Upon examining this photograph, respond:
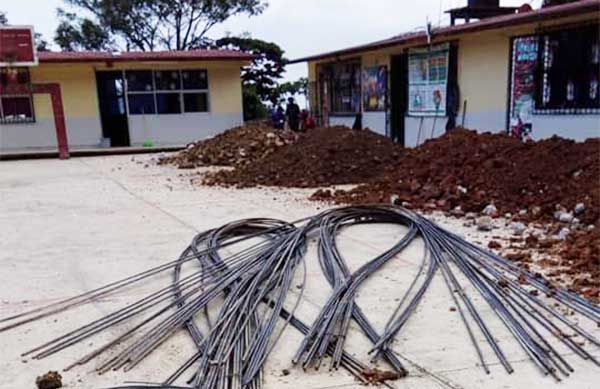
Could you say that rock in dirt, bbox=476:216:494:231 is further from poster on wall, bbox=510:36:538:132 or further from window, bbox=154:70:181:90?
window, bbox=154:70:181:90

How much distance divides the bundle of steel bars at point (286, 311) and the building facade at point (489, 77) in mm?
4807

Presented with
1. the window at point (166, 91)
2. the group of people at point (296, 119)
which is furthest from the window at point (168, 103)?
the group of people at point (296, 119)

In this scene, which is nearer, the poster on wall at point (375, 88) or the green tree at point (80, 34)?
the poster on wall at point (375, 88)

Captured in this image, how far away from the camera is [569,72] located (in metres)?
8.51

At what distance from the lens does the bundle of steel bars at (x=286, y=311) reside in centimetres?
282

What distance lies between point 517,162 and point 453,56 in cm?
466

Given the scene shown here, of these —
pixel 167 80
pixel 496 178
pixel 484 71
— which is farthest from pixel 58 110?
pixel 496 178

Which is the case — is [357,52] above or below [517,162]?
above

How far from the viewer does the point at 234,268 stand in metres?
4.18

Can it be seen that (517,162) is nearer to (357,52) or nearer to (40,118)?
(357,52)

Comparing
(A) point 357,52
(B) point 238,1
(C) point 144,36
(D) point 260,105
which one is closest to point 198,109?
(A) point 357,52

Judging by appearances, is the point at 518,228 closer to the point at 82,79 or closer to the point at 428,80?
the point at 428,80

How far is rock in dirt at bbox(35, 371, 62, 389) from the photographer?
8.66 feet

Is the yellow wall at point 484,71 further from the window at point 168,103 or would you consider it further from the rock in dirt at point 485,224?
the window at point 168,103
